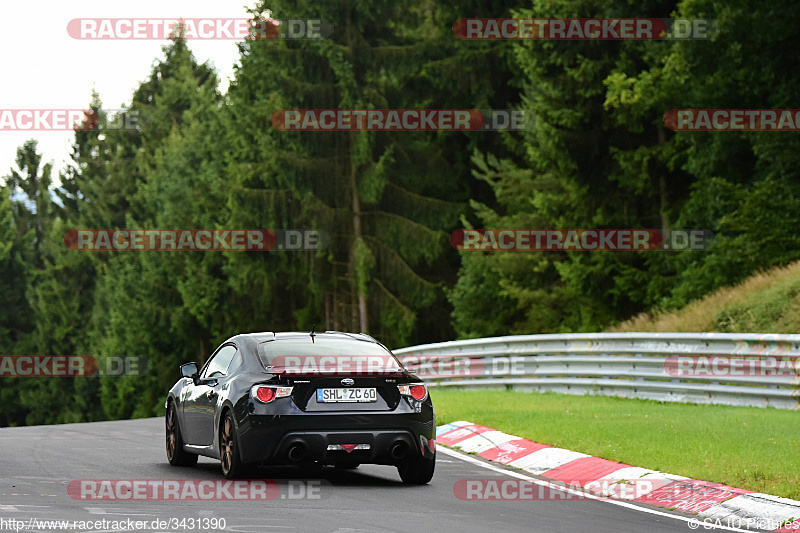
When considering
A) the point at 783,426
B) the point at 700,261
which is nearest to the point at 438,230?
the point at 700,261

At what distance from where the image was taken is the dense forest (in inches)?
1210

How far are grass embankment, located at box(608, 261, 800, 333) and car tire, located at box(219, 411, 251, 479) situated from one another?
12.8 meters

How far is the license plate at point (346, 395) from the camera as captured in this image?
11.2 metres

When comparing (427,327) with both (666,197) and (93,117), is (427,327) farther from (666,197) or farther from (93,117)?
(93,117)

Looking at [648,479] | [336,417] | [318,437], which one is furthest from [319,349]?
[648,479]

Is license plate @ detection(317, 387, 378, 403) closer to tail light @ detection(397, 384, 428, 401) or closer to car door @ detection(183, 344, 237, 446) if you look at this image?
tail light @ detection(397, 384, 428, 401)

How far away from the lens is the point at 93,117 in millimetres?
90938

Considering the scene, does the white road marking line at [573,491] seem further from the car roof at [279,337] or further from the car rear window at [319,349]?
the car roof at [279,337]

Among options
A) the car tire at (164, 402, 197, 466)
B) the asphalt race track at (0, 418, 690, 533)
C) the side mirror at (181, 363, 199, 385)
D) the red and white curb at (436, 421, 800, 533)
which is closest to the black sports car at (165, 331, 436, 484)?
the asphalt race track at (0, 418, 690, 533)

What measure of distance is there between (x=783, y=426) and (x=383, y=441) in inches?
228

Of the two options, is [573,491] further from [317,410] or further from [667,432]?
[667,432]

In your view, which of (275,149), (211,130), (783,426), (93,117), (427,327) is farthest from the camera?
(93,117)

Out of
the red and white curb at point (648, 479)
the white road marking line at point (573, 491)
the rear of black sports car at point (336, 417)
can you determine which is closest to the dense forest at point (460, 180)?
the red and white curb at point (648, 479)

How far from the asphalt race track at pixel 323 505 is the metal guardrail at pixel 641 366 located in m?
6.01
